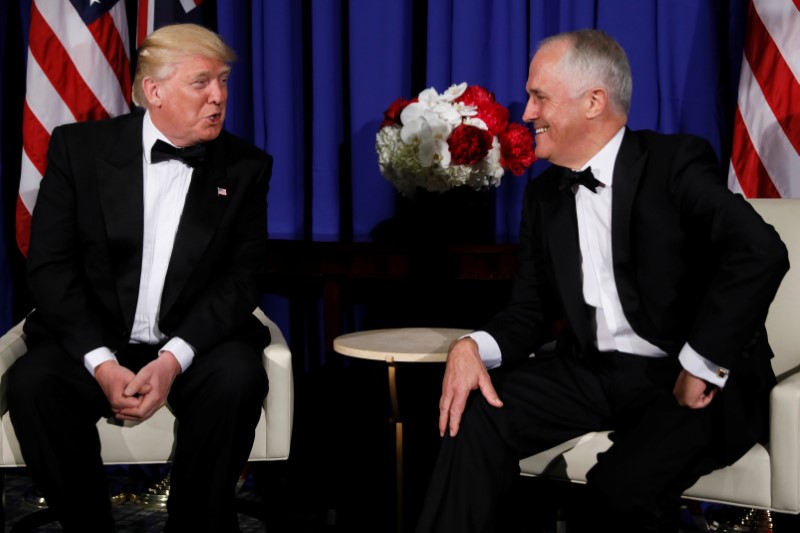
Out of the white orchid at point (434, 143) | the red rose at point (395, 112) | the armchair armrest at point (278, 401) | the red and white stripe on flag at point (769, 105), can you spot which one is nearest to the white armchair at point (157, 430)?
the armchair armrest at point (278, 401)

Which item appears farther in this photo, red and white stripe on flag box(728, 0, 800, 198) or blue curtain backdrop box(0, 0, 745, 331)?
blue curtain backdrop box(0, 0, 745, 331)

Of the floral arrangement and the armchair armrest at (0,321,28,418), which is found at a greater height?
the floral arrangement

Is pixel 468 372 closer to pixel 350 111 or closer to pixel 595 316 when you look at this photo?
pixel 595 316

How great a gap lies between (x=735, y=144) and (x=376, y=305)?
1421 mm

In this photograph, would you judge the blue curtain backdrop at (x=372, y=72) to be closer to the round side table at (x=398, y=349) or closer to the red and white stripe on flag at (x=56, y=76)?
the red and white stripe on flag at (x=56, y=76)

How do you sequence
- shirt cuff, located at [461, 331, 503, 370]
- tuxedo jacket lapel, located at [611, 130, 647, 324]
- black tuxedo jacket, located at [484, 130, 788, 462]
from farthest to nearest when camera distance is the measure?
shirt cuff, located at [461, 331, 503, 370] → tuxedo jacket lapel, located at [611, 130, 647, 324] → black tuxedo jacket, located at [484, 130, 788, 462]

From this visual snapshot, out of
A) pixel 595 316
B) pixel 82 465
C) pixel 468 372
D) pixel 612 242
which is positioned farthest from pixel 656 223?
pixel 82 465

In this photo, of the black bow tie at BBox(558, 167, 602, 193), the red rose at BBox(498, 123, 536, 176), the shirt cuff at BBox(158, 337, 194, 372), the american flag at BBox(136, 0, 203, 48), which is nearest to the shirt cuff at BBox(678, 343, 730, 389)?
the black bow tie at BBox(558, 167, 602, 193)

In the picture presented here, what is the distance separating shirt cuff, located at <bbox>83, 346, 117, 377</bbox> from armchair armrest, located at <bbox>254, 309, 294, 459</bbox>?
1.34ft

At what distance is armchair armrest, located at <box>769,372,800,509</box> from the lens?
217 cm

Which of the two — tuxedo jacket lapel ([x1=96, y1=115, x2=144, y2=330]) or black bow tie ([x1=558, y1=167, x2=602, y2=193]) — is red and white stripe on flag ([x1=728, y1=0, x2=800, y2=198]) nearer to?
black bow tie ([x1=558, y1=167, x2=602, y2=193])

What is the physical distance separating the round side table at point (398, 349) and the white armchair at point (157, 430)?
215mm

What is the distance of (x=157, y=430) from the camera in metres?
2.53

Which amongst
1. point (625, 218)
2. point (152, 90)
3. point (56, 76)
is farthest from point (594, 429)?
point (56, 76)
